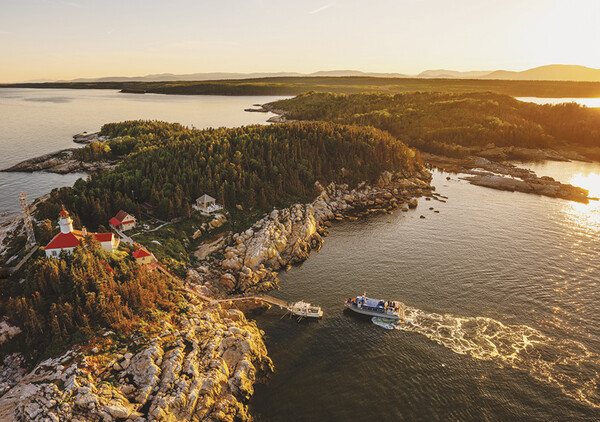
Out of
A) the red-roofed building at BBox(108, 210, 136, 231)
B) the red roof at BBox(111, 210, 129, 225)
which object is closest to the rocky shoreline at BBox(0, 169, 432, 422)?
the red-roofed building at BBox(108, 210, 136, 231)

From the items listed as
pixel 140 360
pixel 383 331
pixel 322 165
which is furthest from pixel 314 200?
pixel 140 360

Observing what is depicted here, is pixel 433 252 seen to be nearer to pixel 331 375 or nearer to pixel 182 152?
pixel 331 375

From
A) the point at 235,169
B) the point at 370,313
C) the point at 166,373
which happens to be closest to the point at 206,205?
the point at 235,169

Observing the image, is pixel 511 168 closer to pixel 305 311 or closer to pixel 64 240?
pixel 305 311

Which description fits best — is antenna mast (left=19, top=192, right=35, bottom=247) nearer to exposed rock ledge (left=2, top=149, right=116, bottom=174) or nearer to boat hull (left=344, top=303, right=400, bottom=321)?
boat hull (left=344, top=303, right=400, bottom=321)

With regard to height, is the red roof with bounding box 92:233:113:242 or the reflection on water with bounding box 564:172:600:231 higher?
the red roof with bounding box 92:233:113:242

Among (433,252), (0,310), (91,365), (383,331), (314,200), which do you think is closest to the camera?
(91,365)

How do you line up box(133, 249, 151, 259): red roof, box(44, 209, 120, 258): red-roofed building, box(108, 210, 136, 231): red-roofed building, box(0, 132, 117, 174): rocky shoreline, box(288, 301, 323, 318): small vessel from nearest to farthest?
1. box(44, 209, 120, 258): red-roofed building
2. box(133, 249, 151, 259): red roof
3. box(288, 301, 323, 318): small vessel
4. box(108, 210, 136, 231): red-roofed building
5. box(0, 132, 117, 174): rocky shoreline
